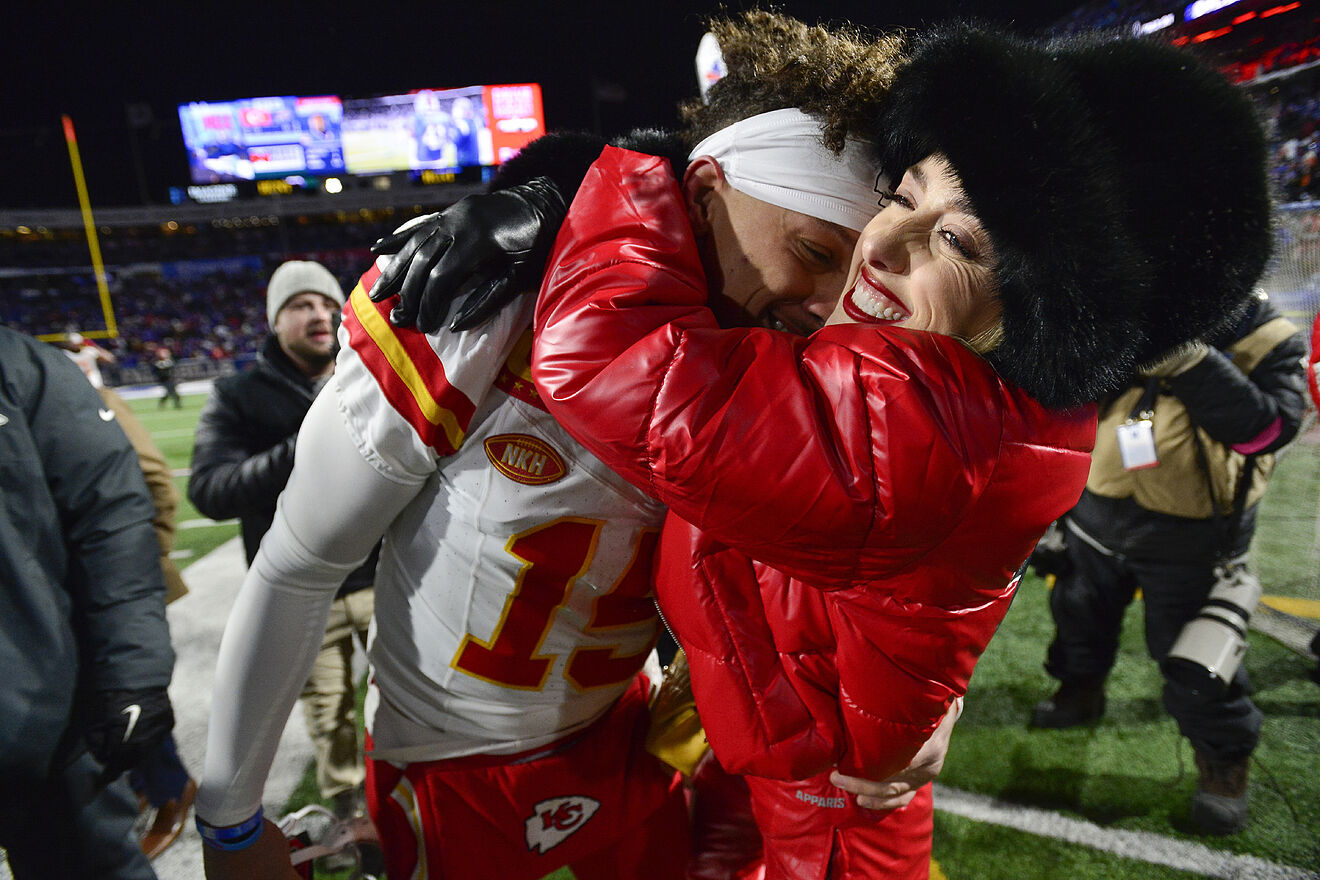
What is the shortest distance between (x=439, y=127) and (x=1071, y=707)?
27192mm

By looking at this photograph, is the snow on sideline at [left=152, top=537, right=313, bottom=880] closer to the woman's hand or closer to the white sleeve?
the white sleeve


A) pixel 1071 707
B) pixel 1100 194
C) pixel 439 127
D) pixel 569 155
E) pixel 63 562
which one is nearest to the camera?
pixel 1100 194

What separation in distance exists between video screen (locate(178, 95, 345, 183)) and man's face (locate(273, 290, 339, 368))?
27.4 meters

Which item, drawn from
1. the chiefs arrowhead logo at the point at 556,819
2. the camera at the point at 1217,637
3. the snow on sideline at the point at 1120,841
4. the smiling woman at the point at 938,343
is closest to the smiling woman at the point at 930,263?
the smiling woman at the point at 938,343

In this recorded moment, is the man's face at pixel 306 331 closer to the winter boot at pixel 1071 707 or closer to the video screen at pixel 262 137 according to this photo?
the winter boot at pixel 1071 707

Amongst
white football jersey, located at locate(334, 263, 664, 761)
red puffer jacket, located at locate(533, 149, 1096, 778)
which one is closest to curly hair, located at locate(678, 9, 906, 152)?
red puffer jacket, located at locate(533, 149, 1096, 778)

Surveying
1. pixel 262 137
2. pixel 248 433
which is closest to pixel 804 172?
pixel 248 433

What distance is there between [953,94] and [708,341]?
0.39 meters

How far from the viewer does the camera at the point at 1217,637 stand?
224 cm

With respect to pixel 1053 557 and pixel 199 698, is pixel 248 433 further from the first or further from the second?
pixel 1053 557

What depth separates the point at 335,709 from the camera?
2.49 m

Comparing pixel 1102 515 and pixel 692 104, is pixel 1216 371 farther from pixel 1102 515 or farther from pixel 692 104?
pixel 692 104

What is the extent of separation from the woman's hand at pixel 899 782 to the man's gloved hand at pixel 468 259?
80 centimetres

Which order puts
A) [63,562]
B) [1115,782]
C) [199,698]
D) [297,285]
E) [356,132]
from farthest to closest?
[356,132] → [199,698] → [297,285] → [1115,782] → [63,562]
